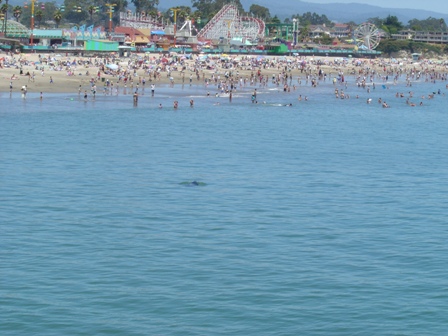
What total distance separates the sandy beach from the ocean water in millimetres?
21248

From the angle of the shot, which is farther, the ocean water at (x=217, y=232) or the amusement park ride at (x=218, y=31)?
the amusement park ride at (x=218, y=31)

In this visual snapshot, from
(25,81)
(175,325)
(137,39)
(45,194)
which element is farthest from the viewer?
(137,39)

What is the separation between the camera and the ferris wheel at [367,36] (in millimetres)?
180250

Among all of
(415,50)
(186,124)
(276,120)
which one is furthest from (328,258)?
(415,50)

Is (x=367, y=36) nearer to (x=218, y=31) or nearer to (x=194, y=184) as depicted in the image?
(x=218, y=31)

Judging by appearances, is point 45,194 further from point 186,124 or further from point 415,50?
point 415,50

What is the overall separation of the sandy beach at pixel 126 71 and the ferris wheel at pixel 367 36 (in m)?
51.6

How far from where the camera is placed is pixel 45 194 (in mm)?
29062

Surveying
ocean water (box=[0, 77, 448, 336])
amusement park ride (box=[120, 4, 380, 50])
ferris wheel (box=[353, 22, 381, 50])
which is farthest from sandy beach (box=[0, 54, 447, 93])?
ferris wheel (box=[353, 22, 381, 50])

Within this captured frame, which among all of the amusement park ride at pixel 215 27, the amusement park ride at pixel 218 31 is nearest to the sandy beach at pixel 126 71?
the amusement park ride at pixel 218 31

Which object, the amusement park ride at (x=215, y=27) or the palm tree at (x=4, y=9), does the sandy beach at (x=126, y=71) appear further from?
the amusement park ride at (x=215, y=27)

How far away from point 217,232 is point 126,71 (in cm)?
6067

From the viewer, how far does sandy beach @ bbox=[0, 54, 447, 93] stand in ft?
232

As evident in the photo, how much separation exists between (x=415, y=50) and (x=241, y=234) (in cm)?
17798
